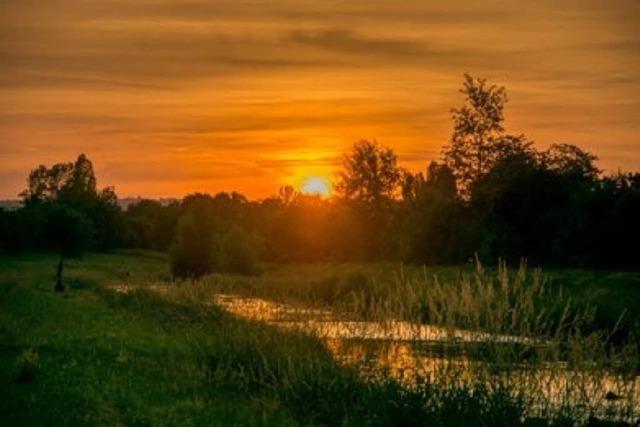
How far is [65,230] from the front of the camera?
79000 mm

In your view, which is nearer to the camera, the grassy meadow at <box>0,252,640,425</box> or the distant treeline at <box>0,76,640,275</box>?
the grassy meadow at <box>0,252,640,425</box>

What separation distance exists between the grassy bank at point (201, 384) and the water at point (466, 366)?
467 mm

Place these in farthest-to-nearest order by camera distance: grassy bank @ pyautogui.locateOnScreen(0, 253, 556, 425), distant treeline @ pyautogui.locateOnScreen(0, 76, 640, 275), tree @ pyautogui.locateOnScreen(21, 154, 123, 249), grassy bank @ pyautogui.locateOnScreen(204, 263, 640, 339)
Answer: tree @ pyautogui.locateOnScreen(21, 154, 123, 249), distant treeline @ pyautogui.locateOnScreen(0, 76, 640, 275), grassy bank @ pyautogui.locateOnScreen(204, 263, 640, 339), grassy bank @ pyautogui.locateOnScreen(0, 253, 556, 425)

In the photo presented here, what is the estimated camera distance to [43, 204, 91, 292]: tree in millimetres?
78938

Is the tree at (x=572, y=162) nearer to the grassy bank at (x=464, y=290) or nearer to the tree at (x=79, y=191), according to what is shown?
the grassy bank at (x=464, y=290)

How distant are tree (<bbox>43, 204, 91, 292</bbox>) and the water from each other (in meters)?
58.6

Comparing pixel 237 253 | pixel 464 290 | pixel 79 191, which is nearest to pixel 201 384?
pixel 464 290

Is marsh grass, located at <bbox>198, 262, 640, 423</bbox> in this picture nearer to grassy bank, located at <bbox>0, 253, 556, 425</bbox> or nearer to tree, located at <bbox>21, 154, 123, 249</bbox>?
grassy bank, located at <bbox>0, 253, 556, 425</bbox>

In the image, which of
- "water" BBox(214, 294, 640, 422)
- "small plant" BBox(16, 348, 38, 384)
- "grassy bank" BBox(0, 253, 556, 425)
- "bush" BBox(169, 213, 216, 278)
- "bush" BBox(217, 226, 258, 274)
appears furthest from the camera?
"bush" BBox(169, 213, 216, 278)

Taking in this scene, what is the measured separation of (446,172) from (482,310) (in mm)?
80256

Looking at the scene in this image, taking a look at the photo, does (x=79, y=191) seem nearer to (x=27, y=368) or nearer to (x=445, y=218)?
(x=445, y=218)

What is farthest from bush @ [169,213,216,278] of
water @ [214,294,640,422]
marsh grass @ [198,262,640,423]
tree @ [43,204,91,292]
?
marsh grass @ [198,262,640,423]

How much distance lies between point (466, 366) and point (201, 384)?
773 centimetres

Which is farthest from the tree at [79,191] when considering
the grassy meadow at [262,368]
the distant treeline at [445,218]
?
the grassy meadow at [262,368]
